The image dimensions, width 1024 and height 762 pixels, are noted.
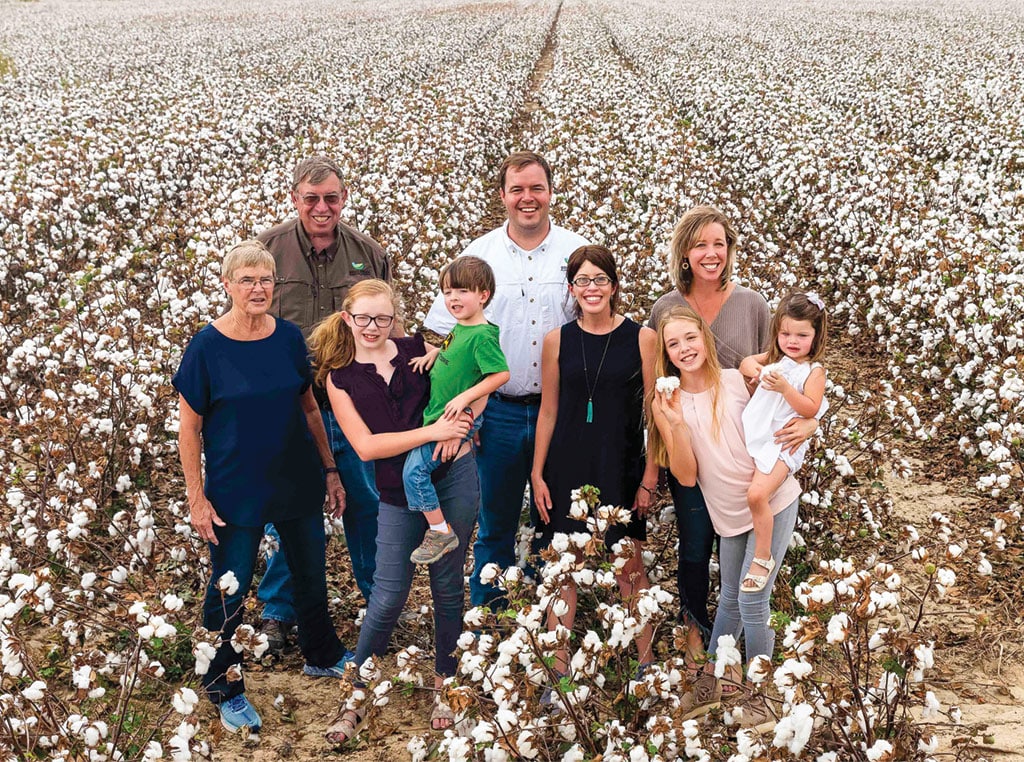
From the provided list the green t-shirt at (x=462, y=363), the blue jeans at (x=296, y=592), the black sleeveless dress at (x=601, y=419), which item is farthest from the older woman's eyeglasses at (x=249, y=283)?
the black sleeveless dress at (x=601, y=419)

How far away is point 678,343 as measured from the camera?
375 centimetres

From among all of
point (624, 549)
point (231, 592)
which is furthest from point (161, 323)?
point (624, 549)

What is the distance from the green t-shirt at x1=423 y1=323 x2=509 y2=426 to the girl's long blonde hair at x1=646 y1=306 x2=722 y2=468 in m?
0.70

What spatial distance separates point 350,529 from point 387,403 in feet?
4.12

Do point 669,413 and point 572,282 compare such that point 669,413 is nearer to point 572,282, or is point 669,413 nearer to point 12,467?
point 572,282

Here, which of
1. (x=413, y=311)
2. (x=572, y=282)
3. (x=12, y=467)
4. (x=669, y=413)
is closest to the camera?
(x=669, y=413)

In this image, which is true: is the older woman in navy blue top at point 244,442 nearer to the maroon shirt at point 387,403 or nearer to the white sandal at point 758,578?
the maroon shirt at point 387,403

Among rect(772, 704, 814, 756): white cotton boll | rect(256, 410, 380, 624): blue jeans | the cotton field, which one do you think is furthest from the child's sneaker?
rect(772, 704, 814, 756): white cotton boll

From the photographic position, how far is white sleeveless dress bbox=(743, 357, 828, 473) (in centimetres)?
370

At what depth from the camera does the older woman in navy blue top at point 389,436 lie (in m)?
3.87

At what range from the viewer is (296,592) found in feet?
14.5

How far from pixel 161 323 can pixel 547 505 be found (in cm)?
457

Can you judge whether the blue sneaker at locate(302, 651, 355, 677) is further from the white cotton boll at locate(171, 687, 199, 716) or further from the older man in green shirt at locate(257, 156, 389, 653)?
the white cotton boll at locate(171, 687, 199, 716)

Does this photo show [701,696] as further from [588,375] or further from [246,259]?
[246,259]
